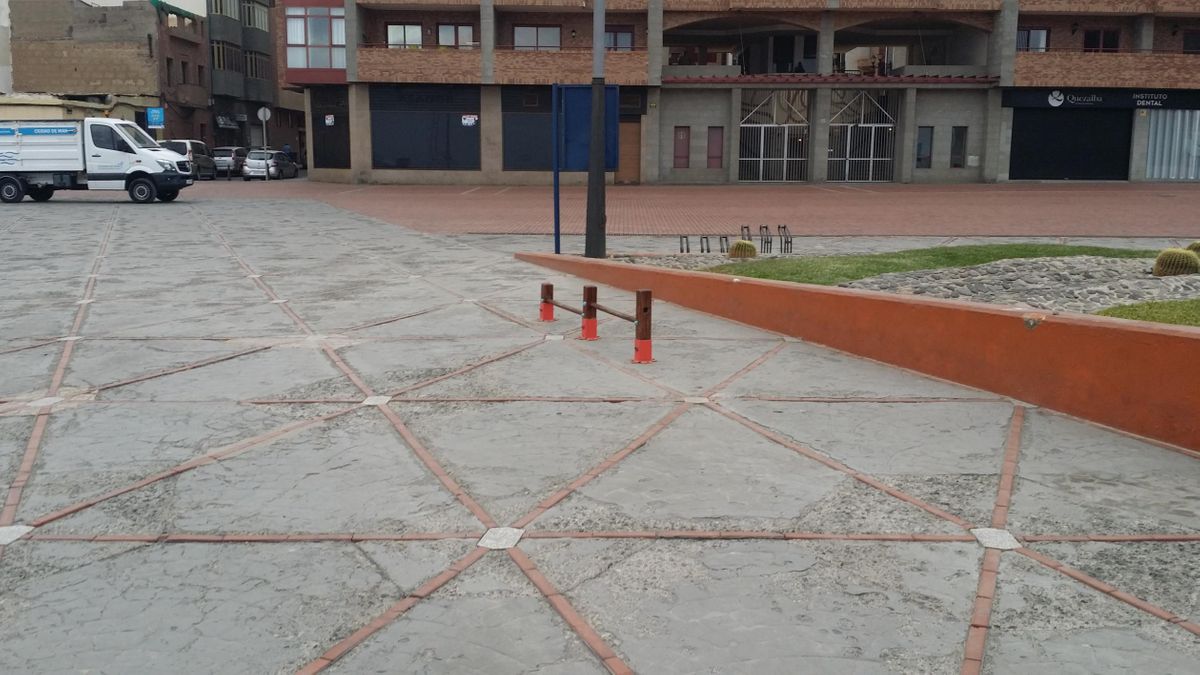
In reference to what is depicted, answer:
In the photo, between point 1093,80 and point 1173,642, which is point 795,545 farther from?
point 1093,80

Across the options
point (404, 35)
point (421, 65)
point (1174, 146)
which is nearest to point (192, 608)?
point (421, 65)

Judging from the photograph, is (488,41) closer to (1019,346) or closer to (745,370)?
(745,370)

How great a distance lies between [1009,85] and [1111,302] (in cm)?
→ 3549

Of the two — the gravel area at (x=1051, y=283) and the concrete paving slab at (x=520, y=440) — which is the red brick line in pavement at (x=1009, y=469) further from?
the gravel area at (x=1051, y=283)

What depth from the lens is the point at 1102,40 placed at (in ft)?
140

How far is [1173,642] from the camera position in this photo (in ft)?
12.1

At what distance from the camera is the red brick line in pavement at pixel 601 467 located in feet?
16.3

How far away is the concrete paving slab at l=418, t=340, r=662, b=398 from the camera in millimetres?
7316

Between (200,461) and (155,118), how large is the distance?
51967 millimetres

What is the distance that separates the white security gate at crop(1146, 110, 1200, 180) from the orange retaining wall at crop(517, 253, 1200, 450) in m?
39.2

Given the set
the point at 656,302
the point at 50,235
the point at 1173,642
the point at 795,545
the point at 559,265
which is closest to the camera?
the point at 1173,642

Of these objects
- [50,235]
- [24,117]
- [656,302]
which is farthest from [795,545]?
[24,117]

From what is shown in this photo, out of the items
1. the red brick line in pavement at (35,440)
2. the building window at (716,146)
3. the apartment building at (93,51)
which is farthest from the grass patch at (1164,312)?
the apartment building at (93,51)

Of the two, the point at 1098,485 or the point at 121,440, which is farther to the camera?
the point at 121,440
